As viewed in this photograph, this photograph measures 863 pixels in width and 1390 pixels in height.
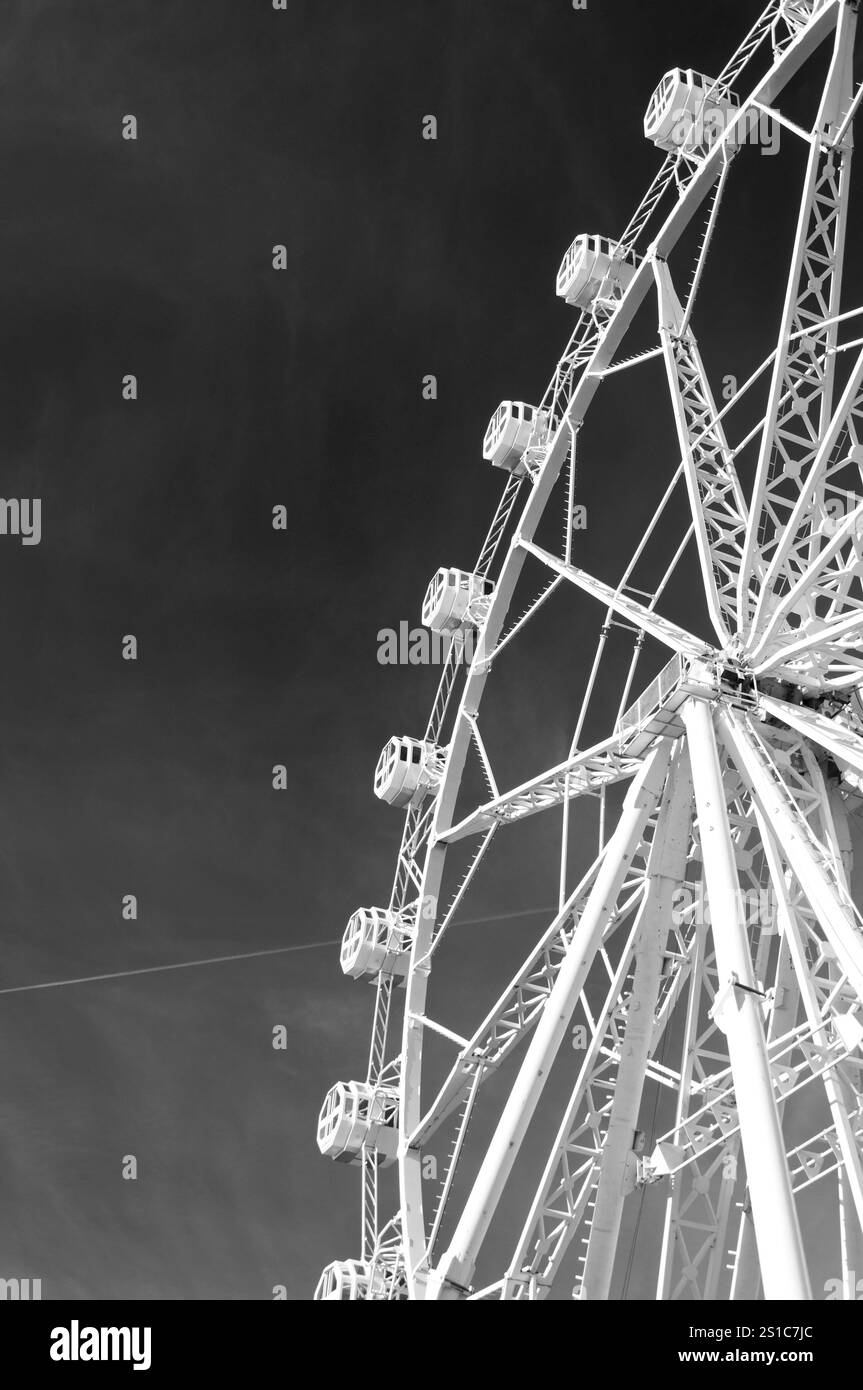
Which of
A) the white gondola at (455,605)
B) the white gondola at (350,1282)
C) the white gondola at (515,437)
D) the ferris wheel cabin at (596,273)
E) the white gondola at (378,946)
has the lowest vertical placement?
the white gondola at (350,1282)

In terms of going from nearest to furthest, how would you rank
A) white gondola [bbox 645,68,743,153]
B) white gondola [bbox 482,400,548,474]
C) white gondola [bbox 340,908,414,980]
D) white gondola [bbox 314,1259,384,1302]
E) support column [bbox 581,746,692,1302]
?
support column [bbox 581,746,692,1302], white gondola [bbox 645,68,743,153], white gondola [bbox 314,1259,384,1302], white gondola [bbox 482,400,548,474], white gondola [bbox 340,908,414,980]

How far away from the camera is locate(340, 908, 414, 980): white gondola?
105ft

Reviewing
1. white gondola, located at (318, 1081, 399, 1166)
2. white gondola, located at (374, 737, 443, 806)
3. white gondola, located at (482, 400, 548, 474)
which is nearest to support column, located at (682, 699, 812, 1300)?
white gondola, located at (482, 400, 548, 474)

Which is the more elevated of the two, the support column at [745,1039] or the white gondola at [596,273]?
the white gondola at [596,273]

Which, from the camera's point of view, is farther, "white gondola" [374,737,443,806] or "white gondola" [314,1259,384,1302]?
"white gondola" [374,737,443,806]

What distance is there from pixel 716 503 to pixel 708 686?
10.9ft

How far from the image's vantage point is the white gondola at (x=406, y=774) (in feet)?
107

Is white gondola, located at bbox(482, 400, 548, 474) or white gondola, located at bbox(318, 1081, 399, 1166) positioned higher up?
white gondola, located at bbox(482, 400, 548, 474)

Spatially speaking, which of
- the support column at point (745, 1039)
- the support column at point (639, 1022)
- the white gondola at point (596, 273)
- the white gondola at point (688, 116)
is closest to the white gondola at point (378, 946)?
the support column at point (639, 1022)

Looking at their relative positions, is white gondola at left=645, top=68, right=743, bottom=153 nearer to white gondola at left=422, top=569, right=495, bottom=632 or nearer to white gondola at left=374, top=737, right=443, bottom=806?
white gondola at left=422, top=569, right=495, bottom=632

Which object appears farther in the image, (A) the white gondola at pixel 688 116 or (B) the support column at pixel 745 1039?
(A) the white gondola at pixel 688 116

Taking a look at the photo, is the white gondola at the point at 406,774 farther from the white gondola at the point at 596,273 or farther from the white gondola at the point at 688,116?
the white gondola at the point at 688,116

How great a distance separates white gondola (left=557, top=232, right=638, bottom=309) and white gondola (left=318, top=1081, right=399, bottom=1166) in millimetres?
14066

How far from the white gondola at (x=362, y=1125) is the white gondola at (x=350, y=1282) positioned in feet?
7.05
